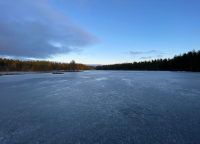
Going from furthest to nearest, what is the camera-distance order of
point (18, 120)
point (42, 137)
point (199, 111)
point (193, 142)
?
point (199, 111), point (18, 120), point (42, 137), point (193, 142)

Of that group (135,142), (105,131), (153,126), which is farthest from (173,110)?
(105,131)

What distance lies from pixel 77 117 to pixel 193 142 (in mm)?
4412

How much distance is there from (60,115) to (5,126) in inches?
83.8

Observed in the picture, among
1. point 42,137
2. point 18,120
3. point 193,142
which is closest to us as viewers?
point 193,142

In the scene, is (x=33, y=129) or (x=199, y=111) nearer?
(x=33, y=129)

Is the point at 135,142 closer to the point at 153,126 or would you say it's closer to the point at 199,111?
the point at 153,126

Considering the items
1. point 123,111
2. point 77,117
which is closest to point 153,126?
point 123,111

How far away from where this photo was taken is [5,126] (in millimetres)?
4297

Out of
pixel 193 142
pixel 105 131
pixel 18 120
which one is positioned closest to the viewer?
pixel 193 142

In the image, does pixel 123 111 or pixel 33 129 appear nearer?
pixel 33 129

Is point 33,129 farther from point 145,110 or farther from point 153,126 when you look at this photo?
point 145,110

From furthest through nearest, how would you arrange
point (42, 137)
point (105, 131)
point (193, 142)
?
point (105, 131), point (42, 137), point (193, 142)

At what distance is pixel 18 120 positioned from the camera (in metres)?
4.82

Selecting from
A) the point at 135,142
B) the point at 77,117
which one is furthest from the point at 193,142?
the point at 77,117
